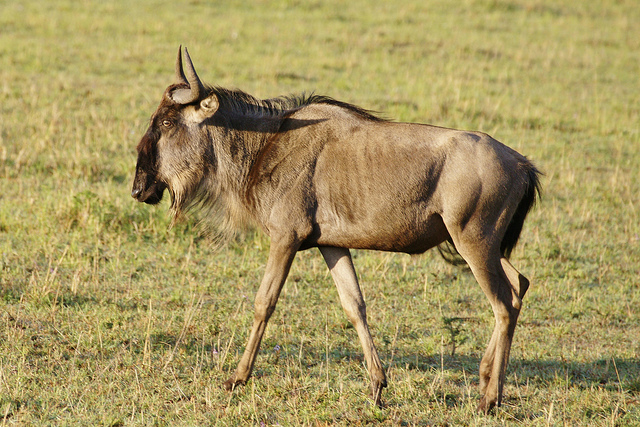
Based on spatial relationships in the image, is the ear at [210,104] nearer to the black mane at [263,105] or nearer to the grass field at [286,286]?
the black mane at [263,105]

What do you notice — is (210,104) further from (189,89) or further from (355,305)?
(355,305)

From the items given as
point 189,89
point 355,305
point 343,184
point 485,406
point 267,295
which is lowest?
point 485,406

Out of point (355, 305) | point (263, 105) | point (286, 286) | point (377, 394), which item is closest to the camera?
point (377, 394)

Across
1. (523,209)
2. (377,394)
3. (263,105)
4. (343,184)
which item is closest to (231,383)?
(377,394)

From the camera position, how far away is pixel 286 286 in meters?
7.09

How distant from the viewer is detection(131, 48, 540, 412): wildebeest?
4.82 meters

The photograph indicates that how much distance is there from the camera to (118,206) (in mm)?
8172

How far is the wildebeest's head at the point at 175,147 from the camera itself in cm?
516

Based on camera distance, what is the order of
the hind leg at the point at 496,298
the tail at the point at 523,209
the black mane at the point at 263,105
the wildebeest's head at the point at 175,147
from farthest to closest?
the black mane at the point at 263,105 → the wildebeest's head at the point at 175,147 → the tail at the point at 523,209 → the hind leg at the point at 496,298

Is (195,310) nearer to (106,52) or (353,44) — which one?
(106,52)

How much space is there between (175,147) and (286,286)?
229 centimetres

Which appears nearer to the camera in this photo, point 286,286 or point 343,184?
point 343,184

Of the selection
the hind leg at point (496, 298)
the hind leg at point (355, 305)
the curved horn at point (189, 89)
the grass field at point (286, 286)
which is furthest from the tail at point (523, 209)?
the curved horn at point (189, 89)

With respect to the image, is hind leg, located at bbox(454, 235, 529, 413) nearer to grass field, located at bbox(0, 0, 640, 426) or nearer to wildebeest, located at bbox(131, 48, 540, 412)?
wildebeest, located at bbox(131, 48, 540, 412)
